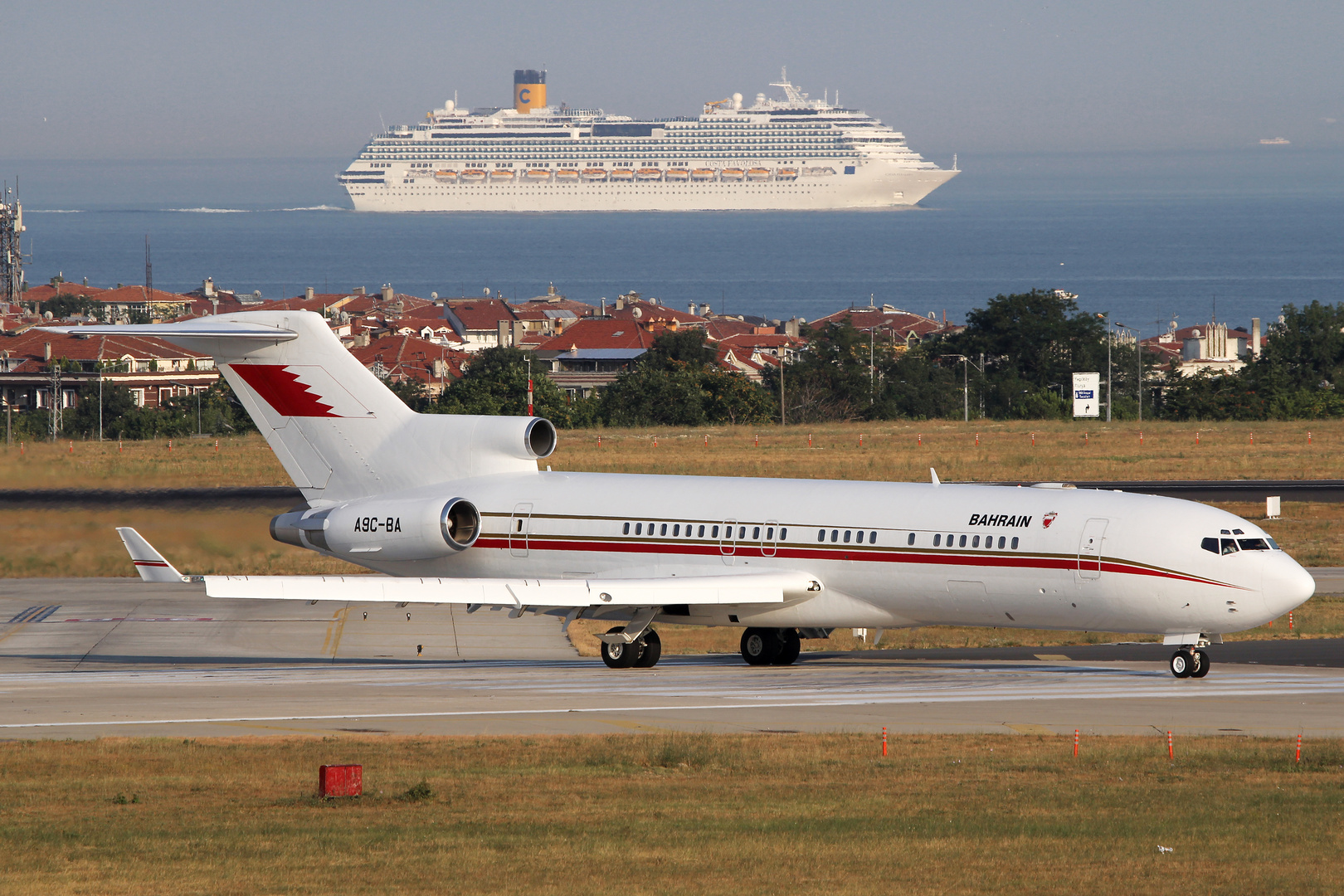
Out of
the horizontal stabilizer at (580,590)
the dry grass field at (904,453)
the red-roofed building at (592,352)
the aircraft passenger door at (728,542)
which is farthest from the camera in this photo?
the red-roofed building at (592,352)

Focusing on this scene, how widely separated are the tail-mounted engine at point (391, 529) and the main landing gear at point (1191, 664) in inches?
556

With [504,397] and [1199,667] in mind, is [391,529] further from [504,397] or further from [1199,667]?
[504,397]

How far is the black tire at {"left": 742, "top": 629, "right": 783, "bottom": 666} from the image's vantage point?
3108 centimetres

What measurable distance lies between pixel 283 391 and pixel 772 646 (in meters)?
12.0

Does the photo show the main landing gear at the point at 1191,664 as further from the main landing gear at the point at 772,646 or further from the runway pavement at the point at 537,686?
the main landing gear at the point at 772,646

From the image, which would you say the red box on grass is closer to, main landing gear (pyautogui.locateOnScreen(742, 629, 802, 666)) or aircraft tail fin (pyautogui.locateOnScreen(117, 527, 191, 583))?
aircraft tail fin (pyautogui.locateOnScreen(117, 527, 191, 583))

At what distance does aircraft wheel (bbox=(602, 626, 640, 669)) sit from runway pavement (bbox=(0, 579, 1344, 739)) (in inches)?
10.7

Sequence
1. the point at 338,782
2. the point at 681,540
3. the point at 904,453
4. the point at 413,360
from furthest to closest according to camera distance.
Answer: the point at 413,360
the point at 904,453
the point at 681,540
the point at 338,782

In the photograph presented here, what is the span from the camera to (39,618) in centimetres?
3791

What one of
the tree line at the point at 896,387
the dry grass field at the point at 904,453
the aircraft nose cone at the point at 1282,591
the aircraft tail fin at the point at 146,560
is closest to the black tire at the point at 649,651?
the aircraft tail fin at the point at 146,560

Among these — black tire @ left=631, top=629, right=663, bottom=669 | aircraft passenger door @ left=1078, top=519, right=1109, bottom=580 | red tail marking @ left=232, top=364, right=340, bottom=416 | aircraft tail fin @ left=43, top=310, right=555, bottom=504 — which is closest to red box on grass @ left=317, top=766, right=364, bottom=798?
black tire @ left=631, top=629, right=663, bottom=669

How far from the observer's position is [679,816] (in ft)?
55.4

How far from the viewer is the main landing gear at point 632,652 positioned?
30.8m

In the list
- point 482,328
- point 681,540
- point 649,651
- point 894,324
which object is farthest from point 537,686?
point 482,328
